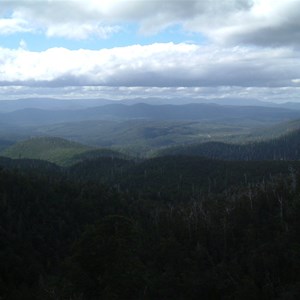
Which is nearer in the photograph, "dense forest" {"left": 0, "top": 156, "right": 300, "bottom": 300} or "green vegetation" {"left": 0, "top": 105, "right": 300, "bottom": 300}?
"green vegetation" {"left": 0, "top": 105, "right": 300, "bottom": 300}

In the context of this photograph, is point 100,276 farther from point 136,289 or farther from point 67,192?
point 67,192

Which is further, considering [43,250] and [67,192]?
[67,192]

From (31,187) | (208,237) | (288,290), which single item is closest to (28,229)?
(31,187)

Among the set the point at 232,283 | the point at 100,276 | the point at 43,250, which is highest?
the point at 100,276

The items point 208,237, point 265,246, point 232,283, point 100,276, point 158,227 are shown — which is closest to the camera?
point 100,276

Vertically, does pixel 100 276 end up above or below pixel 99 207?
above

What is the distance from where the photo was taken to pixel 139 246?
81250 millimetres

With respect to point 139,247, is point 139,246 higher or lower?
higher

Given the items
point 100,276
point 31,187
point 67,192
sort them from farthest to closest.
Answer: point 67,192 → point 31,187 → point 100,276

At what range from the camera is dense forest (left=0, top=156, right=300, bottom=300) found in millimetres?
61781

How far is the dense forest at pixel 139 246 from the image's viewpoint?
61781 millimetres

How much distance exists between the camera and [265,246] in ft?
278

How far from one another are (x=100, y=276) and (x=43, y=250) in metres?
61.7

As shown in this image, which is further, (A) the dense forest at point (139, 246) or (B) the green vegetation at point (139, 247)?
(A) the dense forest at point (139, 246)
